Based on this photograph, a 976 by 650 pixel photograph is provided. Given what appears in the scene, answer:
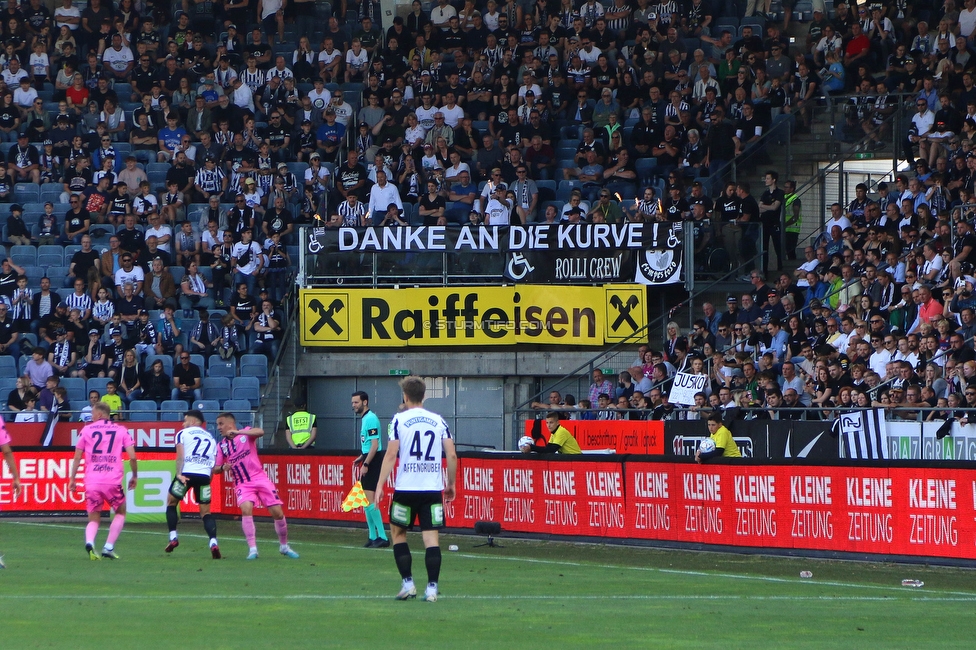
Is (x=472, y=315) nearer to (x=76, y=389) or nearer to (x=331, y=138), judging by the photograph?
(x=331, y=138)

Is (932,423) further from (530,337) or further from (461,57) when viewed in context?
(461,57)

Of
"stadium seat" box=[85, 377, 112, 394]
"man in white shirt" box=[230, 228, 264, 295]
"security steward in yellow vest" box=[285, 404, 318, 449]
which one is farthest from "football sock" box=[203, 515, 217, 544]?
"man in white shirt" box=[230, 228, 264, 295]

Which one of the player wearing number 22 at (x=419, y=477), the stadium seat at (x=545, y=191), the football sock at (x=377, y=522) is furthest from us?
the stadium seat at (x=545, y=191)

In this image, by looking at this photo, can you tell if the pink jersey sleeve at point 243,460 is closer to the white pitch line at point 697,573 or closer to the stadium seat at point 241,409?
the white pitch line at point 697,573

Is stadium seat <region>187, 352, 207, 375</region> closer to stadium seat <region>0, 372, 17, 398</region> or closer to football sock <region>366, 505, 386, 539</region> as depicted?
stadium seat <region>0, 372, 17, 398</region>

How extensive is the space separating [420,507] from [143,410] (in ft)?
53.5

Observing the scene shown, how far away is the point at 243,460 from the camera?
59.2 ft

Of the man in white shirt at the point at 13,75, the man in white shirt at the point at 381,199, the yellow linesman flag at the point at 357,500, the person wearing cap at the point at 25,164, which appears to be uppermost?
the man in white shirt at the point at 13,75

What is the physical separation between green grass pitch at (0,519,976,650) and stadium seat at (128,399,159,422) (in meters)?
8.40

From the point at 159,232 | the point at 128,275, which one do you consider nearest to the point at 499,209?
the point at 159,232

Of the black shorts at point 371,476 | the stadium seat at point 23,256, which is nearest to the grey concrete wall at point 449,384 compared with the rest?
the stadium seat at point 23,256

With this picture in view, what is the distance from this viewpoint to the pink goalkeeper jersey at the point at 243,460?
59.0ft

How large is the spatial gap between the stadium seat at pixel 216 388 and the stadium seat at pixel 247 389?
0.55 feet

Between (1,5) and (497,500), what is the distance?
21.9 m
